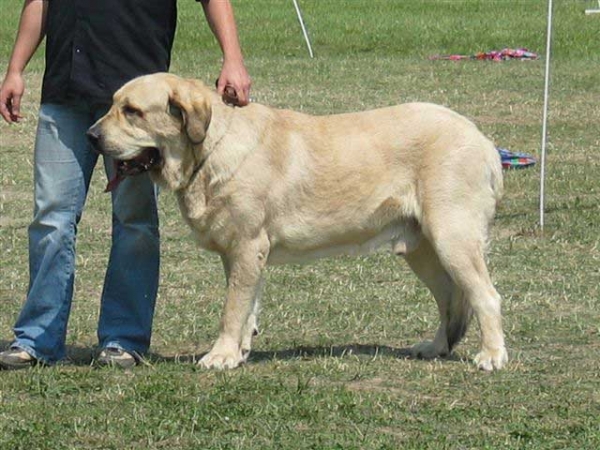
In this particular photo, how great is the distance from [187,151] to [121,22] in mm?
652

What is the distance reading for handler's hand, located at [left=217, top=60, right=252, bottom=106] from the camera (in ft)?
21.2

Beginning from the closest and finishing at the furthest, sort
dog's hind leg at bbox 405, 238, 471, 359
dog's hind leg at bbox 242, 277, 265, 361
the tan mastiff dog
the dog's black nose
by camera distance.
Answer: the dog's black nose
the tan mastiff dog
dog's hind leg at bbox 242, 277, 265, 361
dog's hind leg at bbox 405, 238, 471, 359

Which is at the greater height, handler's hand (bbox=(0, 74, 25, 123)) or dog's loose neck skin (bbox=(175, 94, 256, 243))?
handler's hand (bbox=(0, 74, 25, 123))

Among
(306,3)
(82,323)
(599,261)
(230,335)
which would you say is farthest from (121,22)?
(306,3)

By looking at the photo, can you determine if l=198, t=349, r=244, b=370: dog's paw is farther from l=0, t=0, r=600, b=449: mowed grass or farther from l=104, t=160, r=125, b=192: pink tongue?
l=104, t=160, r=125, b=192: pink tongue

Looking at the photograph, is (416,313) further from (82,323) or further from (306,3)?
(306,3)

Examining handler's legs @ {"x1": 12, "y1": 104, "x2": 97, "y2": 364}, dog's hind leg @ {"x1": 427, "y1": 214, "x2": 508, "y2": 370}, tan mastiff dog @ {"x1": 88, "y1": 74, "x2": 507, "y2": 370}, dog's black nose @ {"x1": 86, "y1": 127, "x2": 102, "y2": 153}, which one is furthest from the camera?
dog's hind leg @ {"x1": 427, "y1": 214, "x2": 508, "y2": 370}

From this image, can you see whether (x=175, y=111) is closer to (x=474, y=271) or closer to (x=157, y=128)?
(x=157, y=128)

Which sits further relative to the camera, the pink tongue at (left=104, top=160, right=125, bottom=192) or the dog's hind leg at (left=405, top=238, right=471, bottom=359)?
the dog's hind leg at (left=405, top=238, right=471, bottom=359)

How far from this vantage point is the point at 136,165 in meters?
6.49

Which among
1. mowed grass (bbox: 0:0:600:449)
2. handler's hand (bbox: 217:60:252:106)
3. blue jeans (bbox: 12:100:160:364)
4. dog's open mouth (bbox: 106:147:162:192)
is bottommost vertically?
mowed grass (bbox: 0:0:600:449)

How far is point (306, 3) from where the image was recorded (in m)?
29.1

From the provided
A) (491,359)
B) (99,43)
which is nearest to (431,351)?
(491,359)

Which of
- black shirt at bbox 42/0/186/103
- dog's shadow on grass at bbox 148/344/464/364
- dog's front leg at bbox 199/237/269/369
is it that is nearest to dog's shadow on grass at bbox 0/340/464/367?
dog's shadow on grass at bbox 148/344/464/364
